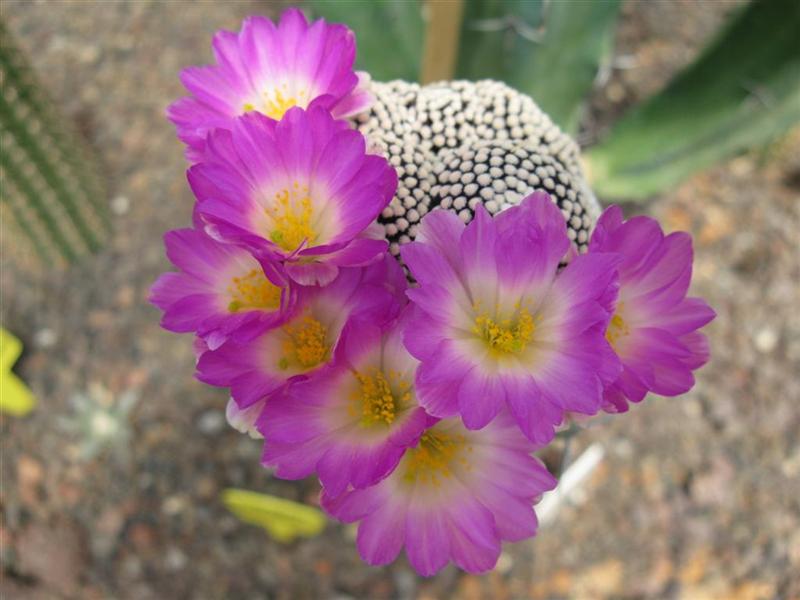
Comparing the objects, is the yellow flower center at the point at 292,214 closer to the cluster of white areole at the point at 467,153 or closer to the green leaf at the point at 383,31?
the cluster of white areole at the point at 467,153

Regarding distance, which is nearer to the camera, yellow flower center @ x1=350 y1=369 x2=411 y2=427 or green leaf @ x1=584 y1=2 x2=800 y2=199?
yellow flower center @ x1=350 y1=369 x2=411 y2=427

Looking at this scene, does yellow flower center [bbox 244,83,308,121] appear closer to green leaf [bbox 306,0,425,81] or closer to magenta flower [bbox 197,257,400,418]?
magenta flower [bbox 197,257,400,418]

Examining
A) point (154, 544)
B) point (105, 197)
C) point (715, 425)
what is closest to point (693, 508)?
point (715, 425)

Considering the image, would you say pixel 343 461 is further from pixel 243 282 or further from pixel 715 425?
pixel 715 425

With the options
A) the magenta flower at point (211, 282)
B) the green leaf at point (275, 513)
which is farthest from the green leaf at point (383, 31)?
the green leaf at point (275, 513)

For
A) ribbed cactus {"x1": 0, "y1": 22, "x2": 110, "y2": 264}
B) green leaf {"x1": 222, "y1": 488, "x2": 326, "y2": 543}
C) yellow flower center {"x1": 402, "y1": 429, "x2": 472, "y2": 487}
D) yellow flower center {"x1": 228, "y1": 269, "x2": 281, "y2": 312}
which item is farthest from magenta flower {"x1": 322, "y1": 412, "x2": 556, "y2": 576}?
ribbed cactus {"x1": 0, "y1": 22, "x2": 110, "y2": 264}

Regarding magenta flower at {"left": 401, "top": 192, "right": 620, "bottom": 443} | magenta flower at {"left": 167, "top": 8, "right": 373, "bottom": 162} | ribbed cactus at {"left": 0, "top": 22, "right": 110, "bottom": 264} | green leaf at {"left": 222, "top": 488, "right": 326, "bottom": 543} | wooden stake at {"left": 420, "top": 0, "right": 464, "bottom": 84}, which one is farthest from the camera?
ribbed cactus at {"left": 0, "top": 22, "right": 110, "bottom": 264}
